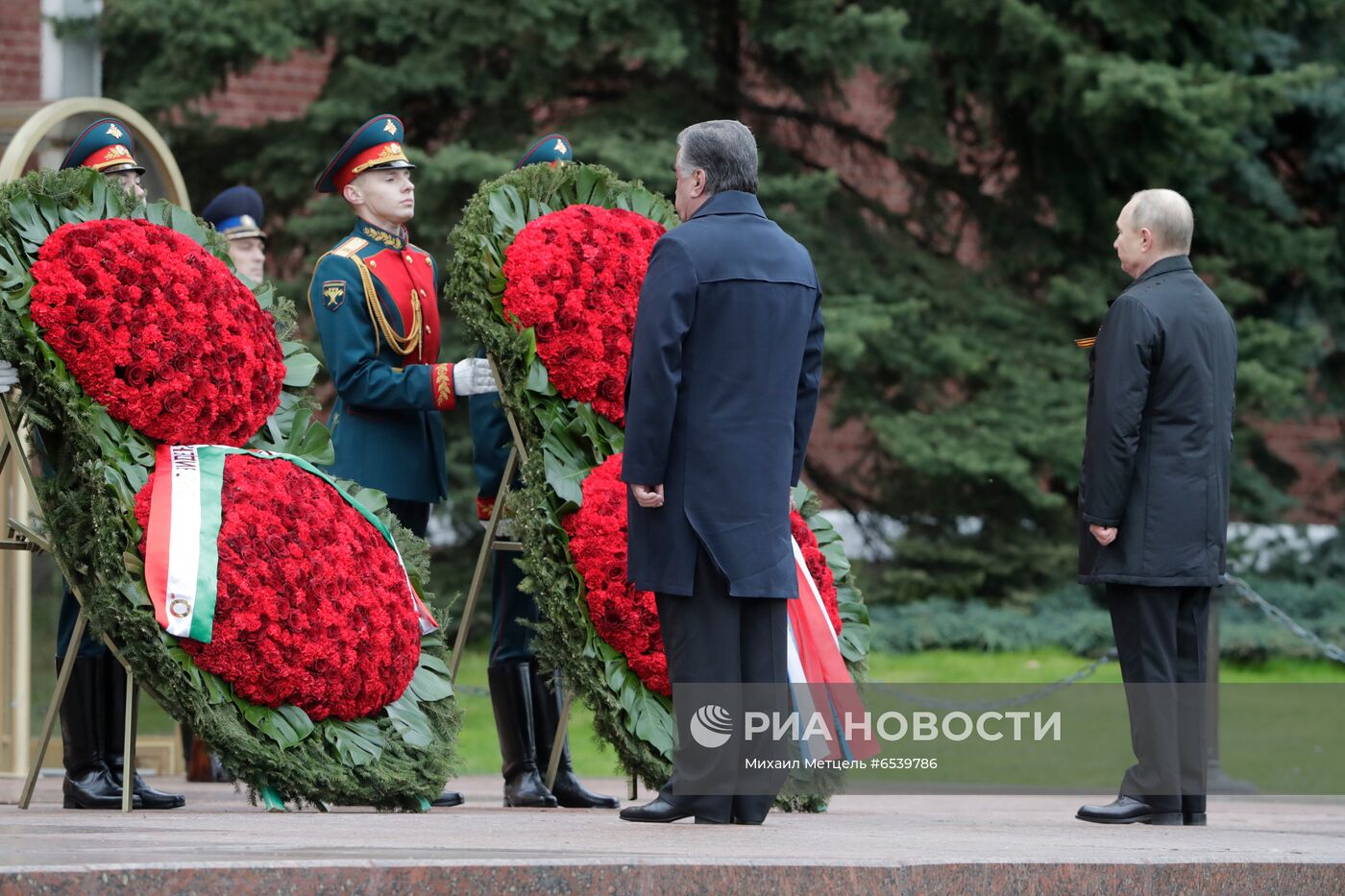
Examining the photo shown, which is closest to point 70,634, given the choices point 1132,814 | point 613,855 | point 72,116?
point 613,855

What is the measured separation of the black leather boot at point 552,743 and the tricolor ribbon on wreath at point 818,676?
1.00 metres

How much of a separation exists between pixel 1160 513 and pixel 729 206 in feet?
5.29

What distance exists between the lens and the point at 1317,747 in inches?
420

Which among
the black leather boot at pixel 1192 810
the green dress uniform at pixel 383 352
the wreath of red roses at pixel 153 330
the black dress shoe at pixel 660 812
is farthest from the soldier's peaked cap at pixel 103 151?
the black leather boot at pixel 1192 810

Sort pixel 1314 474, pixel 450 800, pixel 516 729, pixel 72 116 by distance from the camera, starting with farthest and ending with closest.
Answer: pixel 1314 474, pixel 72 116, pixel 516 729, pixel 450 800

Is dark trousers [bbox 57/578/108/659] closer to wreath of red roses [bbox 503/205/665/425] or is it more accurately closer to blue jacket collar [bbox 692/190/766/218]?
wreath of red roses [bbox 503/205/665/425]

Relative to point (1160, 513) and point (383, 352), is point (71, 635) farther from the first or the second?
point (1160, 513)

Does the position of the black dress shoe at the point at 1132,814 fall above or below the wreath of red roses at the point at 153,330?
below

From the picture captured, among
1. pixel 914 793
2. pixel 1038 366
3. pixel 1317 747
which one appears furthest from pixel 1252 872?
pixel 1038 366

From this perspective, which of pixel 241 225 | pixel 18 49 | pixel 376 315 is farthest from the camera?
pixel 18 49

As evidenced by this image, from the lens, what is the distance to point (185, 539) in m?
5.23

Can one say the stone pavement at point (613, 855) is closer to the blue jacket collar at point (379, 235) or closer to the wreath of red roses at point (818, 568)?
the wreath of red roses at point (818, 568)

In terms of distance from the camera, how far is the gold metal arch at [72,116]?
24.9ft

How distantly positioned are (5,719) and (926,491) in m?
6.55
